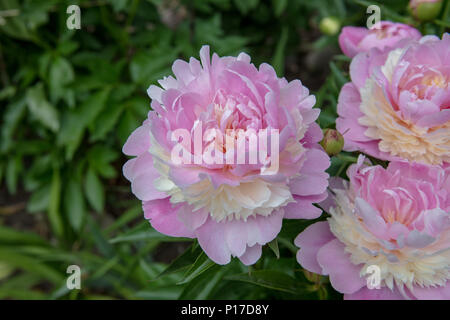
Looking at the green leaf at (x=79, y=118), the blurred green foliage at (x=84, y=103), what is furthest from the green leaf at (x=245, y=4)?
the green leaf at (x=79, y=118)

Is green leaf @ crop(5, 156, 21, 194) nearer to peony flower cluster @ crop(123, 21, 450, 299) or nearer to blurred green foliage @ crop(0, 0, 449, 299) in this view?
blurred green foliage @ crop(0, 0, 449, 299)

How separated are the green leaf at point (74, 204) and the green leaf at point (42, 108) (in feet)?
0.57

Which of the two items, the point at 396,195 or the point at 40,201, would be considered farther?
the point at 40,201

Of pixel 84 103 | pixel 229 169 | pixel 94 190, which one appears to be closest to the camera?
pixel 229 169

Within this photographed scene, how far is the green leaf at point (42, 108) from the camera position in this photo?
1117 mm

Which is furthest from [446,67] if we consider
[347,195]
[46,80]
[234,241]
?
[46,80]

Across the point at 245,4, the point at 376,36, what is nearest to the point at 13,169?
the point at 245,4

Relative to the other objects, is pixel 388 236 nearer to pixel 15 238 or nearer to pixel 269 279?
pixel 269 279

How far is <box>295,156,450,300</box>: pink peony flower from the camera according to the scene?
0.42 meters

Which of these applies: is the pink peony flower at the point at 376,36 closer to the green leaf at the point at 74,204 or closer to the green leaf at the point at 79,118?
the green leaf at the point at 79,118

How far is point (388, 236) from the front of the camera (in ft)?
1.41

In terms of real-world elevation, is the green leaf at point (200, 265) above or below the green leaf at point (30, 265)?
above

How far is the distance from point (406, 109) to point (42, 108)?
2.96 feet

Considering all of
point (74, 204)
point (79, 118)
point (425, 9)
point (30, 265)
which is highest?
point (425, 9)
